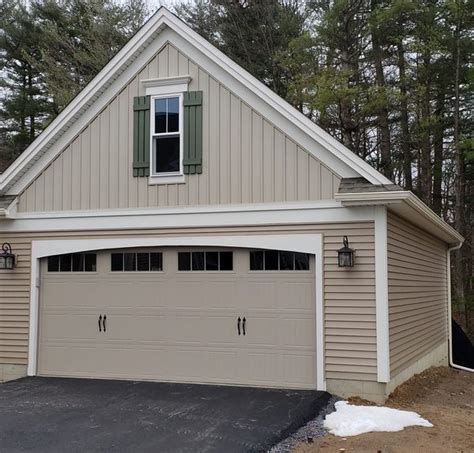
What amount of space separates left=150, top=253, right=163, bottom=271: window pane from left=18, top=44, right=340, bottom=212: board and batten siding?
31.9 inches

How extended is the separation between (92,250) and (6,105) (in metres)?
15.4

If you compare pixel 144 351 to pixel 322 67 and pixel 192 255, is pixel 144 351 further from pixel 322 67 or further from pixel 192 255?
pixel 322 67

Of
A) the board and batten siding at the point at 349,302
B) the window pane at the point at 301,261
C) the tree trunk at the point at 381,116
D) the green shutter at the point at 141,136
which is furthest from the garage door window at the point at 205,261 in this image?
the tree trunk at the point at 381,116

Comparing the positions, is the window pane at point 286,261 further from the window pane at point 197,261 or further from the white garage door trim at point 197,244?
the window pane at point 197,261

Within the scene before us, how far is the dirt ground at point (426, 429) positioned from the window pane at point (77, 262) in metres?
4.91

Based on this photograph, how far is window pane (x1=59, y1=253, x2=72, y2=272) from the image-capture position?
32.5ft

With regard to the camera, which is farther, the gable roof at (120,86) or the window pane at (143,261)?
the window pane at (143,261)

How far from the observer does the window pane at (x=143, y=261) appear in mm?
9500

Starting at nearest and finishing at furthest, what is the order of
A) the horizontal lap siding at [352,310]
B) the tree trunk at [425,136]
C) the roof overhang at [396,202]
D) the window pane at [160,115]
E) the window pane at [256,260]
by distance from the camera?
the roof overhang at [396,202], the horizontal lap siding at [352,310], the window pane at [256,260], the window pane at [160,115], the tree trunk at [425,136]

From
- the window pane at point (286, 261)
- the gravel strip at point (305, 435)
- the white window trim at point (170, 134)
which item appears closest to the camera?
the gravel strip at point (305, 435)

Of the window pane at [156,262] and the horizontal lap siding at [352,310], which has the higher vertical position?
the window pane at [156,262]

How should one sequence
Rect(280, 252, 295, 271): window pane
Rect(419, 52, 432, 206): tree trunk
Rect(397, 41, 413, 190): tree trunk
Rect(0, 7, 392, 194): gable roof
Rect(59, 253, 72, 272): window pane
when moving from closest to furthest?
1. Rect(0, 7, 392, 194): gable roof
2. Rect(280, 252, 295, 271): window pane
3. Rect(59, 253, 72, 272): window pane
4. Rect(419, 52, 432, 206): tree trunk
5. Rect(397, 41, 413, 190): tree trunk

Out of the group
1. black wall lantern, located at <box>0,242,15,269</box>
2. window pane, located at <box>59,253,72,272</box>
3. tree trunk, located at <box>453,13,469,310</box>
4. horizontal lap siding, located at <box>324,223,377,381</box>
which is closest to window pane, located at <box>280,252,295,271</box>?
horizontal lap siding, located at <box>324,223,377,381</box>

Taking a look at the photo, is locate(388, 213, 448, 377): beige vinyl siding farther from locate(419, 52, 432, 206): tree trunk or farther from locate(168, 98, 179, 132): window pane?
locate(419, 52, 432, 206): tree trunk
